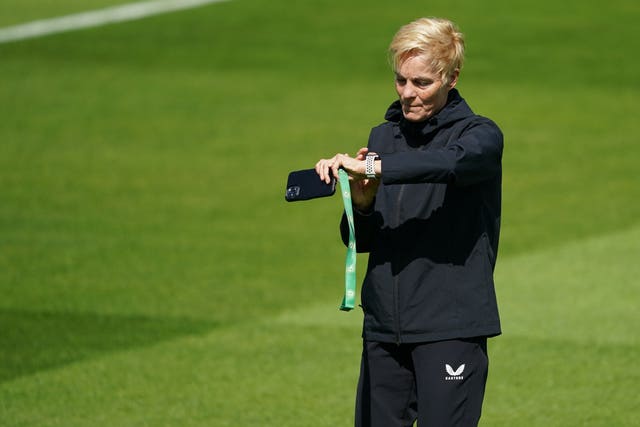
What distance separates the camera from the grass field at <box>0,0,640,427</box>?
8.73m

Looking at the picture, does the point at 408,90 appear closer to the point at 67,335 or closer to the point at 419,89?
the point at 419,89

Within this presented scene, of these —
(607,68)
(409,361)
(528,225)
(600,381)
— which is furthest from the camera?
(607,68)

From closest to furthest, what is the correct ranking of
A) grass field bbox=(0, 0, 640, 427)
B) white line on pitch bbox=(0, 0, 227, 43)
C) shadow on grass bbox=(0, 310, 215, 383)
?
grass field bbox=(0, 0, 640, 427) → shadow on grass bbox=(0, 310, 215, 383) → white line on pitch bbox=(0, 0, 227, 43)

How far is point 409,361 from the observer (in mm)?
5203

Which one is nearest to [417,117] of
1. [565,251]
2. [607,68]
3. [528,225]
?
[565,251]

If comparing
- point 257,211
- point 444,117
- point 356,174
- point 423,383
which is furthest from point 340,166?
point 257,211

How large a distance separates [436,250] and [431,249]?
19 mm

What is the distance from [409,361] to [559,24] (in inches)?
735

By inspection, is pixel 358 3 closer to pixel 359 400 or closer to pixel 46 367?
pixel 46 367

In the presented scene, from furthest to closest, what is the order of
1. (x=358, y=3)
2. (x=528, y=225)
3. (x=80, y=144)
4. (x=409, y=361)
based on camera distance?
(x=358, y=3) → (x=80, y=144) → (x=528, y=225) → (x=409, y=361)

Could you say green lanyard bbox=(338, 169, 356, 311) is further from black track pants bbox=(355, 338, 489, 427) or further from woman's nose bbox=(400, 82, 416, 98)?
woman's nose bbox=(400, 82, 416, 98)

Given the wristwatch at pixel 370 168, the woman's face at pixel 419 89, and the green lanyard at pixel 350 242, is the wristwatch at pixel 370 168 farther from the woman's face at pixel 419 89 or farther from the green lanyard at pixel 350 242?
the woman's face at pixel 419 89

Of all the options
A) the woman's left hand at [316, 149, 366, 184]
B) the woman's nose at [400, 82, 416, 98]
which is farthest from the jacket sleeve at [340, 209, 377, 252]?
the woman's nose at [400, 82, 416, 98]

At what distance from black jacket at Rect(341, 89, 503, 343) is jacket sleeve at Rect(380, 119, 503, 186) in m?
0.10
